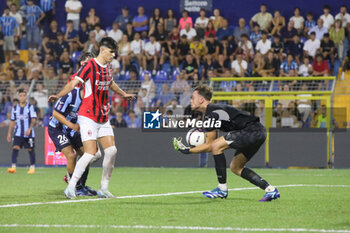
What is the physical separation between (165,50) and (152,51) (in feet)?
1.49

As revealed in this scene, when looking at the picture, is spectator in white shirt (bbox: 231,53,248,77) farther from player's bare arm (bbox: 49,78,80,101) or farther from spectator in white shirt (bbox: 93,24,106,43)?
player's bare arm (bbox: 49,78,80,101)

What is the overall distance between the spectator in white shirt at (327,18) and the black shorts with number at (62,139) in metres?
13.9

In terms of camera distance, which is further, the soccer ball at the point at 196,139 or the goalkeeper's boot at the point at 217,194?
the goalkeeper's boot at the point at 217,194

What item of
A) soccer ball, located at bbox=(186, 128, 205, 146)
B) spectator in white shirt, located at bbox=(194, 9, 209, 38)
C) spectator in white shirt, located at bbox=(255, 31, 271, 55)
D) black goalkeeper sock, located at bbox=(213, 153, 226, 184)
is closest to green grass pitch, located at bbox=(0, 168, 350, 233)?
black goalkeeper sock, located at bbox=(213, 153, 226, 184)

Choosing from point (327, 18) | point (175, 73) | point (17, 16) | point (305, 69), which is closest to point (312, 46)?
point (305, 69)

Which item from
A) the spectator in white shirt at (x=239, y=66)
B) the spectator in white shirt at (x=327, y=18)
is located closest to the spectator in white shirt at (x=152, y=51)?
the spectator in white shirt at (x=239, y=66)

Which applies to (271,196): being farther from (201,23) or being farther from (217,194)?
(201,23)

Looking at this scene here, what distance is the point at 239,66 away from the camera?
21.9 m

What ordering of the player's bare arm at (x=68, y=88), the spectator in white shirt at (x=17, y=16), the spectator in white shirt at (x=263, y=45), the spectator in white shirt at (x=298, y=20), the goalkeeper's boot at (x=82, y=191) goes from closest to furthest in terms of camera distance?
the player's bare arm at (x=68, y=88) < the goalkeeper's boot at (x=82, y=191) < the spectator in white shirt at (x=263, y=45) < the spectator in white shirt at (x=298, y=20) < the spectator in white shirt at (x=17, y=16)

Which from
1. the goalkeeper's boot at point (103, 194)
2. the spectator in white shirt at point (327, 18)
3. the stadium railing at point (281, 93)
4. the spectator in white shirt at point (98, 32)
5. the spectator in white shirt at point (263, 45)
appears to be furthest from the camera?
the spectator in white shirt at point (98, 32)

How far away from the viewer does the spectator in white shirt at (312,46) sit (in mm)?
21875

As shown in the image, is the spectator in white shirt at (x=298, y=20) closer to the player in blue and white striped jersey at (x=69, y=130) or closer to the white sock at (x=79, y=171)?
the player in blue and white striped jersey at (x=69, y=130)

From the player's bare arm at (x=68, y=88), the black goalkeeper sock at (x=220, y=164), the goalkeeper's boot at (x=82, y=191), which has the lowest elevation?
the goalkeeper's boot at (x=82, y=191)

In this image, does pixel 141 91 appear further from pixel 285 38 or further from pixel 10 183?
pixel 10 183
